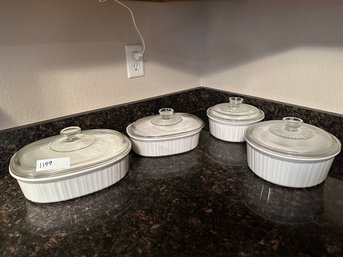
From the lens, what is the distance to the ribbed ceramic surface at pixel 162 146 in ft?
2.60

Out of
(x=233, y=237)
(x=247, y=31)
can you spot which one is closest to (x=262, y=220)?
(x=233, y=237)

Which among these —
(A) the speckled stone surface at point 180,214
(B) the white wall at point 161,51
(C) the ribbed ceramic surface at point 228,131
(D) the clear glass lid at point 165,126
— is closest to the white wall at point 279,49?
(B) the white wall at point 161,51

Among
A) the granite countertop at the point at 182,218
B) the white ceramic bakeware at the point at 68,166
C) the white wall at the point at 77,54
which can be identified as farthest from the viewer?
the white wall at the point at 77,54

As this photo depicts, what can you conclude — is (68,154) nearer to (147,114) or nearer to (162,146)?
(162,146)

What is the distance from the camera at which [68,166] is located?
604mm

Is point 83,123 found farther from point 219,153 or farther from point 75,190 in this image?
point 219,153

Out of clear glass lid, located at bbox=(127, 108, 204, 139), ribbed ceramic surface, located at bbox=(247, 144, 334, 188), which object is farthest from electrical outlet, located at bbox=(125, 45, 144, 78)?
ribbed ceramic surface, located at bbox=(247, 144, 334, 188)

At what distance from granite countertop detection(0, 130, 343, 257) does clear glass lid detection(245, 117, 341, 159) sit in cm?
10

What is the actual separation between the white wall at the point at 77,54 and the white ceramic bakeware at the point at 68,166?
0.16 m

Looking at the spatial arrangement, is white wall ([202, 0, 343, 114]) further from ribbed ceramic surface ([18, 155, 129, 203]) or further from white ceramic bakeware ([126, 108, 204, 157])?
ribbed ceramic surface ([18, 155, 129, 203])

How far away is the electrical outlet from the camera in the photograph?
94 cm

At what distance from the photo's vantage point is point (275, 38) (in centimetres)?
92

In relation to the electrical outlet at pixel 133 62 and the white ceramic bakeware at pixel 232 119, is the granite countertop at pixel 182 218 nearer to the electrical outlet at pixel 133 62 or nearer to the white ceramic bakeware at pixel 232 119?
the white ceramic bakeware at pixel 232 119

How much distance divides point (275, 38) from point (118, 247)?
0.82 meters
